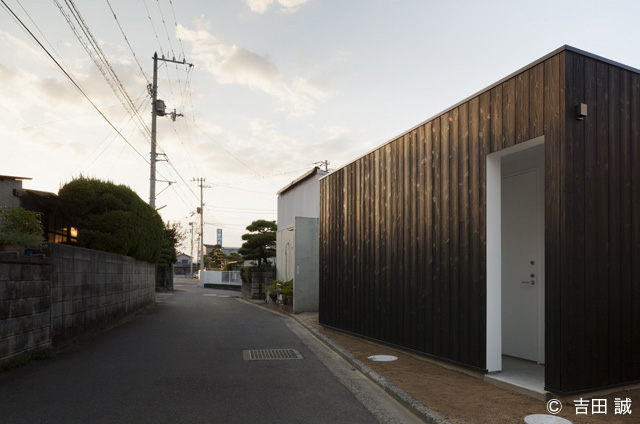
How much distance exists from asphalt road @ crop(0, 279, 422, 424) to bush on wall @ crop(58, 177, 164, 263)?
3330mm

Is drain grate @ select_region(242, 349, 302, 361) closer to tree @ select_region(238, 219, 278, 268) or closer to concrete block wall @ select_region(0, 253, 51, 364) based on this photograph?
concrete block wall @ select_region(0, 253, 51, 364)

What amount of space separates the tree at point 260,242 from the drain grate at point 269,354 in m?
16.1

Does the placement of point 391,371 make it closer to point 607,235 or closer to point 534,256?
point 534,256

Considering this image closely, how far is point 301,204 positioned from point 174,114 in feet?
26.7

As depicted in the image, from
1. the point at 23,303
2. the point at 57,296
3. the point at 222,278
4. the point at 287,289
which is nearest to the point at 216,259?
the point at 222,278

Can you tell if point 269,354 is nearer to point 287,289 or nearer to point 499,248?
point 499,248

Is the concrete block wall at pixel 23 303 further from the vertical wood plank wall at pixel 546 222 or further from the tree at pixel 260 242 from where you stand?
the tree at pixel 260 242

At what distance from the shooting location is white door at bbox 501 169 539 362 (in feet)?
19.0

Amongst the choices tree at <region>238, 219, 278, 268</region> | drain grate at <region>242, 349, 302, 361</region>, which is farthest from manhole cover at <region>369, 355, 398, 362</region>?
tree at <region>238, 219, 278, 268</region>

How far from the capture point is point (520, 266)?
19.7ft

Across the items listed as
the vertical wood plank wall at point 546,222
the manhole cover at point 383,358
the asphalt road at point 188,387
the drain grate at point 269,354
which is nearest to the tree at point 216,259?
the asphalt road at point 188,387

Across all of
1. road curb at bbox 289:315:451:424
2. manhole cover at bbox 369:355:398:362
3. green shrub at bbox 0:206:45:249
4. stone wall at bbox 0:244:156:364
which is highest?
green shrub at bbox 0:206:45:249

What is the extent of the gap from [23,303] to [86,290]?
2.51 metres

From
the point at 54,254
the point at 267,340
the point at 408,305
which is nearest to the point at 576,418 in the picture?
the point at 408,305
